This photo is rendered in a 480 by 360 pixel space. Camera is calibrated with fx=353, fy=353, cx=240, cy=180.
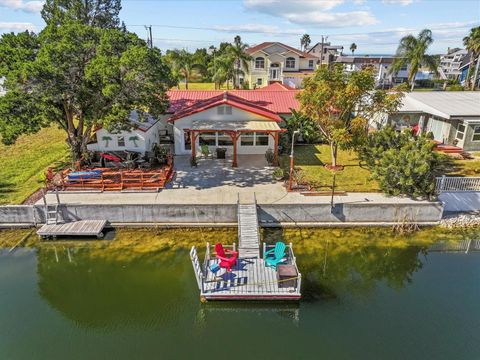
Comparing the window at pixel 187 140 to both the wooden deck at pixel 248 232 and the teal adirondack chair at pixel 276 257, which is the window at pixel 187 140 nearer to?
the wooden deck at pixel 248 232

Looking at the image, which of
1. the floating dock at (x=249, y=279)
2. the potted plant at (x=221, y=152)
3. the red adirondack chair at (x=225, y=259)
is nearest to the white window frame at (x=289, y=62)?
the potted plant at (x=221, y=152)

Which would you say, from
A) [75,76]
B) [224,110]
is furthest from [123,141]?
[224,110]

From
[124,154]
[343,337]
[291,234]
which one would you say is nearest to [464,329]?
[343,337]

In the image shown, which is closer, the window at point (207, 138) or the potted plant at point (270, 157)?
the potted plant at point (270, 157)

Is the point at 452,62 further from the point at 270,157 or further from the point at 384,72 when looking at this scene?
the point at 270,157

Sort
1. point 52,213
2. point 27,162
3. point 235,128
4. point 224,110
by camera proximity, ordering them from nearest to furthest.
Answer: point 52,213 < point 235,128 < point 224,110 < point 27,162

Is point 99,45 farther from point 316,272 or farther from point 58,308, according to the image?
point 316,272
